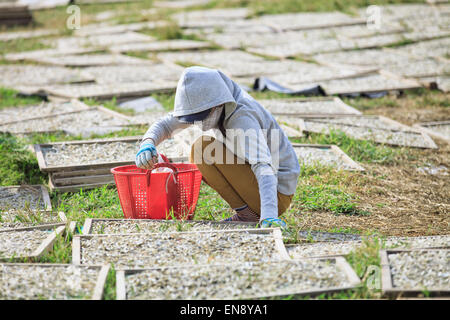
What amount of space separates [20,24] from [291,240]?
10190 mm

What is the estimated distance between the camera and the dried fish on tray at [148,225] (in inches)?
122

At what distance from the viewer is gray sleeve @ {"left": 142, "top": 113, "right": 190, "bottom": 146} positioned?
3.32 m

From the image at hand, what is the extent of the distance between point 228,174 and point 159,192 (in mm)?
392

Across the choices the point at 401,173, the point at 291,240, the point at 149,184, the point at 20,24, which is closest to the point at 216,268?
the point at 291,240

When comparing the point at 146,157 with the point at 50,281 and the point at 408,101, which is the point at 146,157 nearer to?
the point at 50,281

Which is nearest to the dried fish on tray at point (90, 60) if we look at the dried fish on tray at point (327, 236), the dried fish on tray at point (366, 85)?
the dried fish on tray at point (366, 85)

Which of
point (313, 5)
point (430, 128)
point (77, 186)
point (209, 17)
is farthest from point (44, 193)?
point (313, 5)

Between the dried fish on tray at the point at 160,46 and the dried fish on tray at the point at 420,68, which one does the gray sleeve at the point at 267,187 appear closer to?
the dried fish on tray at the point at 420,68

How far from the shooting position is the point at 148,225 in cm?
315

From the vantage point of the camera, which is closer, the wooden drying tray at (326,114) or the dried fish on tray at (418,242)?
the dried fish on tray at (418,242)

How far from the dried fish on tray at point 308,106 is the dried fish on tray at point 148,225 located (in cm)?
276

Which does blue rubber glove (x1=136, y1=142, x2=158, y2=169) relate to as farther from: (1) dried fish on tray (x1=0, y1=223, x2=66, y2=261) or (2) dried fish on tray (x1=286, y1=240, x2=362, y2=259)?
(2) dried fish on tray (x1=286, y1=240, x2=362, y2=259)
